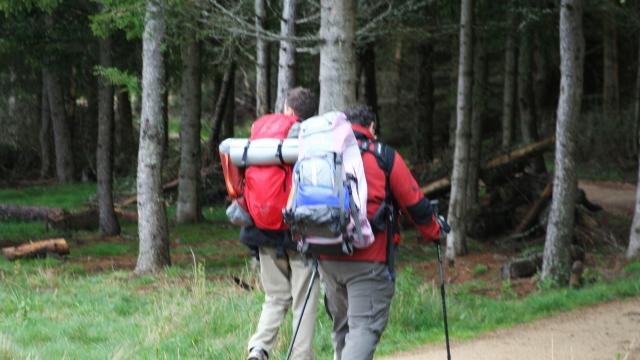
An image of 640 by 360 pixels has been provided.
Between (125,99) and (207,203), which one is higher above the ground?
(125,99)

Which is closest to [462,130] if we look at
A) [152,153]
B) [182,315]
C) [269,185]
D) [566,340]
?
[152,153]

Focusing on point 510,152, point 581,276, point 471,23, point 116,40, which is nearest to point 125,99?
point 116,40

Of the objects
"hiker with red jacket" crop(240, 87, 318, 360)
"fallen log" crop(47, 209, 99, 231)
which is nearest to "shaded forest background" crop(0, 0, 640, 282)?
"fallen log" crop(47, 209, 99, 231)

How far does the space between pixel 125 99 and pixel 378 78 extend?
39.2 feet

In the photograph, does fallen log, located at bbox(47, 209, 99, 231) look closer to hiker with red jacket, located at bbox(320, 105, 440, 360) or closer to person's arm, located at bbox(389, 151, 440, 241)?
hiker with red jacket, located at bbox(320, 105, 440, 360)

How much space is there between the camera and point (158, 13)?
12828 millimetres

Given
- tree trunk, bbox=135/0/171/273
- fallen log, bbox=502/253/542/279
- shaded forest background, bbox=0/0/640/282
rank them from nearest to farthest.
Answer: tree trunk, bbox=135/0/171/273
shaded forest background, bbox=0/0/640/282
fallen log, bbox=502/253/542/279

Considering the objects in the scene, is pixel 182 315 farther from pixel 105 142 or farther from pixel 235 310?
pixel 105 142

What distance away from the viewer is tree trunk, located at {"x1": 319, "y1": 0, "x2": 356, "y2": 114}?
31.0 ft

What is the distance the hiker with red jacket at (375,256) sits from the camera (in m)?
6.01

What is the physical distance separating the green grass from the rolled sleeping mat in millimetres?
2005

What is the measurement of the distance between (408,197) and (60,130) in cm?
2425

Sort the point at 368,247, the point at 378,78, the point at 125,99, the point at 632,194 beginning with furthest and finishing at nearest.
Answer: the point at 378,78 < the point at 125,99 < the point at 632,194 < the point at 368,247

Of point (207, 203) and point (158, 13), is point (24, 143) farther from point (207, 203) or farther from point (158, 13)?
point (158, 13)
